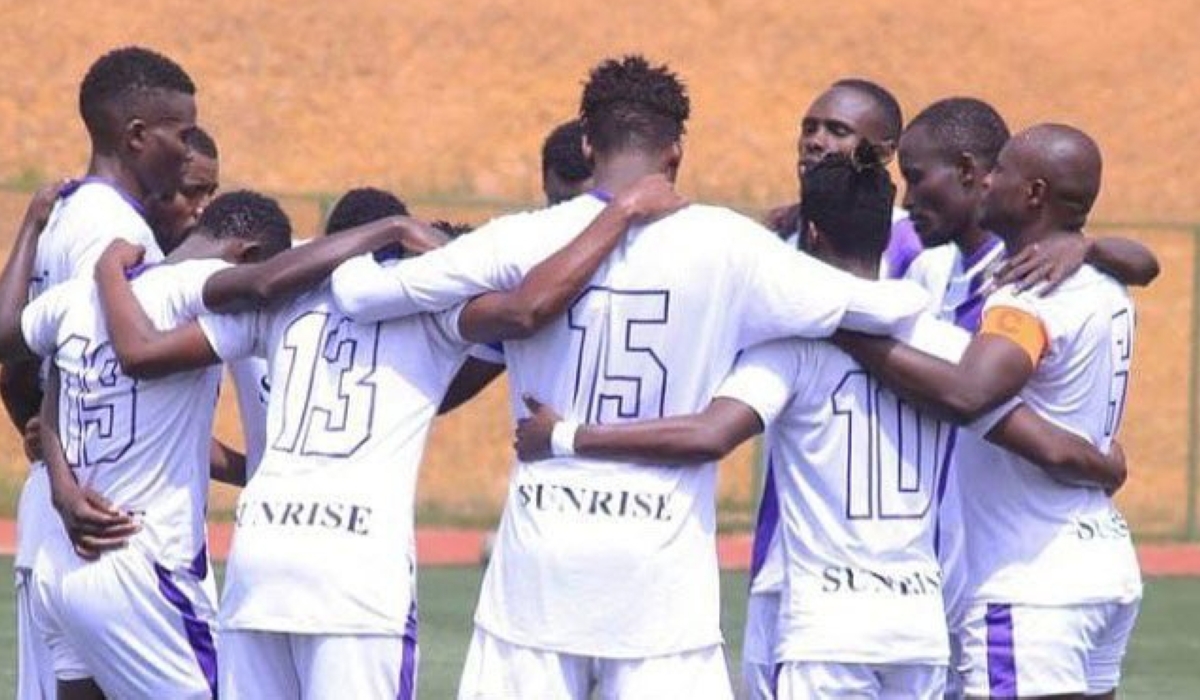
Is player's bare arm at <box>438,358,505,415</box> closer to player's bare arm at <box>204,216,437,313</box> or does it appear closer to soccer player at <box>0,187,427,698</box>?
player's bare arm at <box>204,216,437,313</box>

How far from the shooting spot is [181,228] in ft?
32.1

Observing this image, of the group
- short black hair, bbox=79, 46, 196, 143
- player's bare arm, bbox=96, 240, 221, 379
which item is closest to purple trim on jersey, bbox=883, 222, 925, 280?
player's bare arm, bbox=96, 240, 221, 379

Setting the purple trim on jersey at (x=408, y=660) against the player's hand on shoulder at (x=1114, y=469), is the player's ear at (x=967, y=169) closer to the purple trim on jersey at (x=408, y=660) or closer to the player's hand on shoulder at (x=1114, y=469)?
the player's hand on shoulder at (x=1114, y=469)

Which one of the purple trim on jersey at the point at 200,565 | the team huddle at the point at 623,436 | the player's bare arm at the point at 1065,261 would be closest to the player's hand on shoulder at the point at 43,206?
the team huddle at the point at 623,436

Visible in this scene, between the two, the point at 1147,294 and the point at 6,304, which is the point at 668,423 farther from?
the point at 1147,294

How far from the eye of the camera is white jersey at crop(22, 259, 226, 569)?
8.22 metres

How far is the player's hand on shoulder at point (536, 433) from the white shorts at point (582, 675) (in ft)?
1.59

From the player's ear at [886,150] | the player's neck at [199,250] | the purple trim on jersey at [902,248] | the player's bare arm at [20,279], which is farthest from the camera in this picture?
the player's bare arm at [20,279]

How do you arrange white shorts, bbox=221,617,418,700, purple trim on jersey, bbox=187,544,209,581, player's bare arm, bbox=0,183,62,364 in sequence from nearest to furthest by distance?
white shorts, bbox=221,617,418,700 < purple trim on jersey, bbox=187,544,209,581 < player's bare arm, bbox=0,183,62,364

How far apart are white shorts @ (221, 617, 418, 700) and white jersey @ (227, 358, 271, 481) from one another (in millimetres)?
1141

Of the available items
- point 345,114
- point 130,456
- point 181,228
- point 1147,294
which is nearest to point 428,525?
point 345,114

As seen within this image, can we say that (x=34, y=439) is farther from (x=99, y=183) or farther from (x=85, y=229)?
(x=99, y=183)

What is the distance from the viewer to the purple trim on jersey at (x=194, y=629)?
836cm

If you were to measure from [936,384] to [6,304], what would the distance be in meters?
3.18
